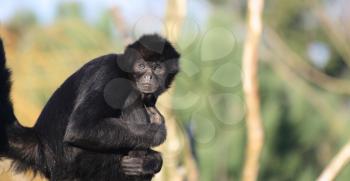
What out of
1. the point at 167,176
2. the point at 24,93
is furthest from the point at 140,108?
the point at 24,93

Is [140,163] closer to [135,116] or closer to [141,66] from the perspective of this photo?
[135,116]

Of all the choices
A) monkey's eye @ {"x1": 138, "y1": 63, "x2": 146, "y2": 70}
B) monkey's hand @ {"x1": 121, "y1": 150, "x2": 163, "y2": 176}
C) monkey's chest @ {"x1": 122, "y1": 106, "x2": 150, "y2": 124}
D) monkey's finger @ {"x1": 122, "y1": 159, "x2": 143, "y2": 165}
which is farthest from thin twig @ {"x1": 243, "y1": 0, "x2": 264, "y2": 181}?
monkey's finger @ {"x1": 122, "y1": 159, "x2": 143, "y2": 165}

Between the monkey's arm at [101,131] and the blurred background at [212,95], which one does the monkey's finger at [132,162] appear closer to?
the monkey's arm at [101,131]

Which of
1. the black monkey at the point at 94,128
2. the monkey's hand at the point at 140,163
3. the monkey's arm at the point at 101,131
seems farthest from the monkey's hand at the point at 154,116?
the monkey's hand at the point at 140,163

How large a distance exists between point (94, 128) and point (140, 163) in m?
0.63

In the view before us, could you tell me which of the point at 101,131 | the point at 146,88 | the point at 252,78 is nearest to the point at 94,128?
the point at 101,131

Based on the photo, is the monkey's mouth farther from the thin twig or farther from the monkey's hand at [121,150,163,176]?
the thin twig

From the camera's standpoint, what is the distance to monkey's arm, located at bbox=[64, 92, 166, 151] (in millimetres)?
7039

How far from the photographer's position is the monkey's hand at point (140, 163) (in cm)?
740

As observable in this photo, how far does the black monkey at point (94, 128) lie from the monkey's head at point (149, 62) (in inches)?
0.4

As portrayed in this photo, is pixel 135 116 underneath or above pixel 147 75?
underneath

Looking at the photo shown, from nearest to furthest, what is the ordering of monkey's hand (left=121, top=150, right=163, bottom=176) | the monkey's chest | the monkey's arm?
the monkey's arm, monkey's hand (left=121, top=150, right=163, bottom=176), the monkey's chest

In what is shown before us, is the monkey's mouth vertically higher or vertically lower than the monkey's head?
lower

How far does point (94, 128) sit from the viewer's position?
23.3 ft
